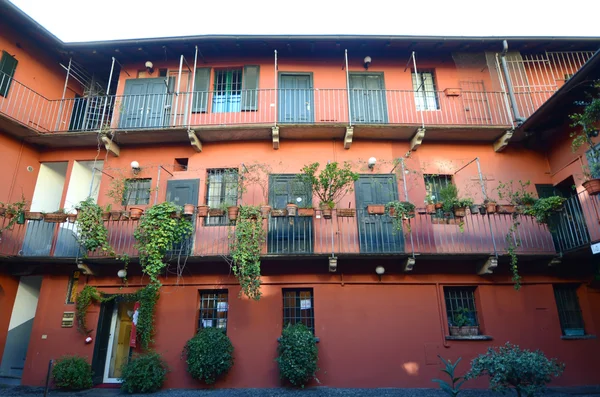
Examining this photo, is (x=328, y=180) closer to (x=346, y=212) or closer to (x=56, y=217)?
(x=346, y=212)

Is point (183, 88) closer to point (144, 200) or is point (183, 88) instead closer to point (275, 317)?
point (144, 200)

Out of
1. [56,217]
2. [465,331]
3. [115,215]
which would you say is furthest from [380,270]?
[56,217]

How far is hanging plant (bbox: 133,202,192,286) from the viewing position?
9.45 meters

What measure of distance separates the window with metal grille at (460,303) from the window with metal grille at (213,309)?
6129 mm

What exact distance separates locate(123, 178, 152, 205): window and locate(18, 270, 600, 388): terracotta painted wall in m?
2.63

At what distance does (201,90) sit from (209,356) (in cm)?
820

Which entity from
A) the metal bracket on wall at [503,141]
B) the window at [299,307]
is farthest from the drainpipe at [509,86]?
the window at [299,307]

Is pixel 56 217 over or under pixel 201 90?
under

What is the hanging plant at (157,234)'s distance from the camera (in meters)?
9.45

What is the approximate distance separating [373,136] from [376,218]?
2.71 m

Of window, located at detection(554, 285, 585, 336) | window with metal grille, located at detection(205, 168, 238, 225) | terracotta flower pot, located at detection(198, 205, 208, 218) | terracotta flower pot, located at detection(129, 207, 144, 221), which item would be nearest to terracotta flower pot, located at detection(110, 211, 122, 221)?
terracotta flower pot, located at detection(129, 207, 144, 221)

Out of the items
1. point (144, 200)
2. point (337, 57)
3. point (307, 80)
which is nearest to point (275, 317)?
point (144, 200)

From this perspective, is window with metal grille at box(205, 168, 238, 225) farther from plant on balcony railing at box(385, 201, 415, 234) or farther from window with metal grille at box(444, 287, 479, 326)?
window with metal grille at box(444, 287, 479, 326)

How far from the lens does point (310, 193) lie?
35.4ft
